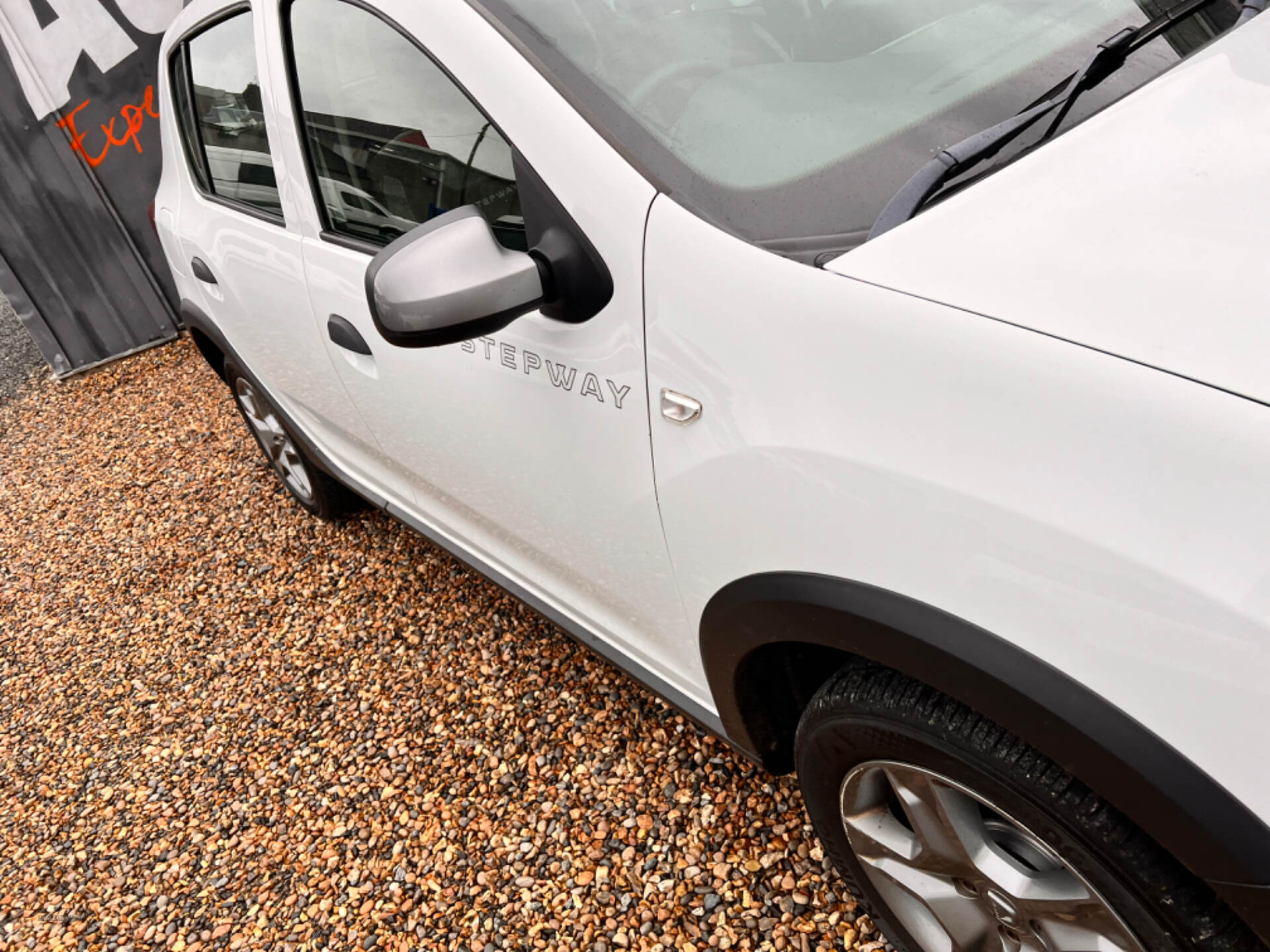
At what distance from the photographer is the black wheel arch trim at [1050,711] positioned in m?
0.89

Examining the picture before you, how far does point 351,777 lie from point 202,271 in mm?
1610

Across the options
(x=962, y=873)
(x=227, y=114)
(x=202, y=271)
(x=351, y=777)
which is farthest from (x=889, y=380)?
(x=202, y=271)

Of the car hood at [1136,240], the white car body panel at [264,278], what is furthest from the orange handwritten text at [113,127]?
the car hood at [1136,240]

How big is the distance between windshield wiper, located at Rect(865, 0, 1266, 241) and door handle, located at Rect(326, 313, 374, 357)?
1256 millimetres

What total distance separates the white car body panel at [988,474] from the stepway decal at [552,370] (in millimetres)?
111

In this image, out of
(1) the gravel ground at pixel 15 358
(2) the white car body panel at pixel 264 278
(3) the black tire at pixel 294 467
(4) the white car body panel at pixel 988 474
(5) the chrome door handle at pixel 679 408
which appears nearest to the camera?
(4) the white car body panel at pixel 988 474

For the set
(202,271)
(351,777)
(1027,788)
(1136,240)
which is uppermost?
(202,271)

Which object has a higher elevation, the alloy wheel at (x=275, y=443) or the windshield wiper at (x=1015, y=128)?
the windshield wiper at (x=1015, y=128)

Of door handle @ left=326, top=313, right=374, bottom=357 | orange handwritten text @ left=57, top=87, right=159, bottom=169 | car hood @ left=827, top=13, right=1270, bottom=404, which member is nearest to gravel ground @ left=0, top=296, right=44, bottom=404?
orange handwritten text @ left=57, top=87, right=159, bottom=169

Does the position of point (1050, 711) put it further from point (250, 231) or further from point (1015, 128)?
point (250, 231)

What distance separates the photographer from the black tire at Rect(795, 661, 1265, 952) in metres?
1.02

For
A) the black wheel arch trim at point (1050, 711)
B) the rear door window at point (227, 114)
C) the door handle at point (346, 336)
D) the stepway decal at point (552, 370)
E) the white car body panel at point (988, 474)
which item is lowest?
the black wheel arch trim at point (1050, 711)

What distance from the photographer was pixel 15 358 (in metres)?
7.23

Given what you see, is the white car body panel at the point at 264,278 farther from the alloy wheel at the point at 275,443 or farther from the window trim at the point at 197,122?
the alloy wheel at the point at 275,443
